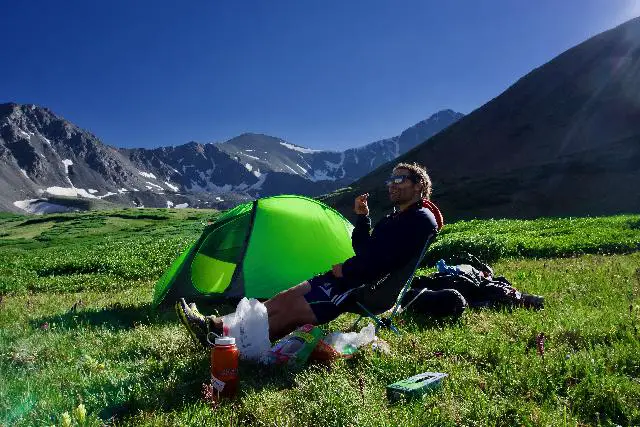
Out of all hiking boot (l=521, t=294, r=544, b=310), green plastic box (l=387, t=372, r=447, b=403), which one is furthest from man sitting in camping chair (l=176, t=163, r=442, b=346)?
hiking boot (l=521, t=294, r=544, b=310)

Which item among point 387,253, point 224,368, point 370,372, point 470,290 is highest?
point 387,253

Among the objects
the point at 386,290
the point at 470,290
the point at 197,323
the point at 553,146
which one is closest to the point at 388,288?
the point at 386,290

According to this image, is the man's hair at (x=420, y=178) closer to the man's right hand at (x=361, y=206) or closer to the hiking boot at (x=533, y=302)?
the man's right hand at (x=361, y=206)

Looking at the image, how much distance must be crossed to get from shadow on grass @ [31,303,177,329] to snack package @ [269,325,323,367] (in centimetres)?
376

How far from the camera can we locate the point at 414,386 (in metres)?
4.57

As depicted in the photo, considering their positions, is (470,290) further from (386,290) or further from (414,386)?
(414,386)

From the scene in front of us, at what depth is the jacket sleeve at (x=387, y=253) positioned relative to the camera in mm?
6305

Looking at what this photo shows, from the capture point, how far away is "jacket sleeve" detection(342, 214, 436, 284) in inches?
248

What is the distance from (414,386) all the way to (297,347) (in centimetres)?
173

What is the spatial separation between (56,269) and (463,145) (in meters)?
115

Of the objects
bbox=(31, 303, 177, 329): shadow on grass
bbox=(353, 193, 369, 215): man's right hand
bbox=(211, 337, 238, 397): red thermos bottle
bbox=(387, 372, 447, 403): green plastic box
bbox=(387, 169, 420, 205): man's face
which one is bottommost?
bbox=(387, 372, 447, 403): green plastic box

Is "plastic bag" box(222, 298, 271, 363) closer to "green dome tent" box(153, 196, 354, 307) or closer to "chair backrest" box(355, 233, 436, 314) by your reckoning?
"chair backrest" box(355, 233, 436, 314)

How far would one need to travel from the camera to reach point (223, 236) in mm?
11414

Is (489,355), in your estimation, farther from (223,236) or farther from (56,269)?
(56,269)
